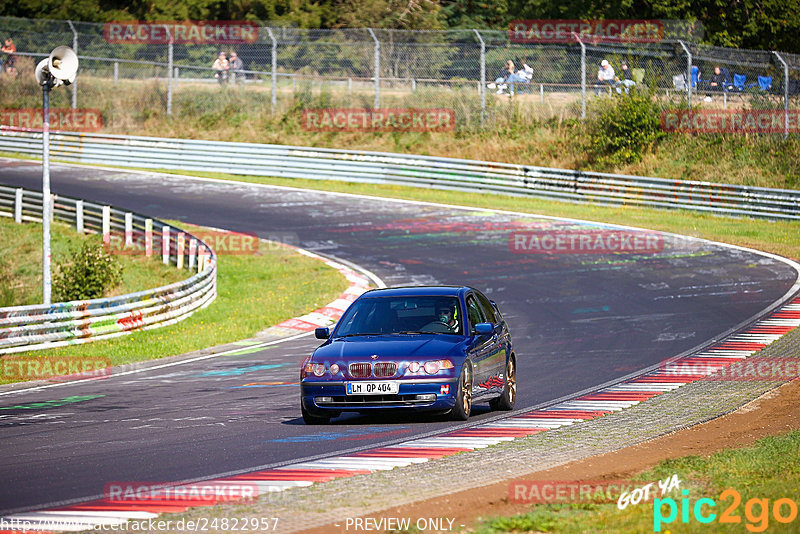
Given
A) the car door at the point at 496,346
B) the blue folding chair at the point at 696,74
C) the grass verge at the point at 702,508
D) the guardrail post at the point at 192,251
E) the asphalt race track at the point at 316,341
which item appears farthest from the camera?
the blue folding chair at the point at 696,74

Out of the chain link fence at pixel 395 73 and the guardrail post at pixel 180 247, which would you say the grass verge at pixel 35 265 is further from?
the chain link fence at pixel 395 73

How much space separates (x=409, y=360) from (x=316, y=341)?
9118 millimetres

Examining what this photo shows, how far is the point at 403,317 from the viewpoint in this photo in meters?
11.9

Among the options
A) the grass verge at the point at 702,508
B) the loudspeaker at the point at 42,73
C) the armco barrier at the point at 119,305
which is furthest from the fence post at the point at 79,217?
the grass verge at the point at 702,508

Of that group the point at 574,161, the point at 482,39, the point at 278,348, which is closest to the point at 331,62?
the point at 482,39

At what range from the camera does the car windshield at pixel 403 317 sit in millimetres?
11750

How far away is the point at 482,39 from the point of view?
125 ft

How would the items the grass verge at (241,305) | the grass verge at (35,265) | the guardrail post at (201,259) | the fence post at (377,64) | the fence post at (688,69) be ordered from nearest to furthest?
the grass verge at (241,305) < the grass verge at (35,265) < the guardrail post at (201,259) < the fence post at (688,69) < the fence post at (377,64)

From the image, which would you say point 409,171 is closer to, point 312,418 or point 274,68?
point 274,68

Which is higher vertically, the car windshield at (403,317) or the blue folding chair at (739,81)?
the blue folding chair at (739,81)

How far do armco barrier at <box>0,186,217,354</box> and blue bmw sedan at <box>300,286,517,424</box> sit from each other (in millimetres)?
8322

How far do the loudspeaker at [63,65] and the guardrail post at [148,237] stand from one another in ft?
34.6

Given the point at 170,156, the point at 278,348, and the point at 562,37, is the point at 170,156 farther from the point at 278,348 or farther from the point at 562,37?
the point at 278,348
